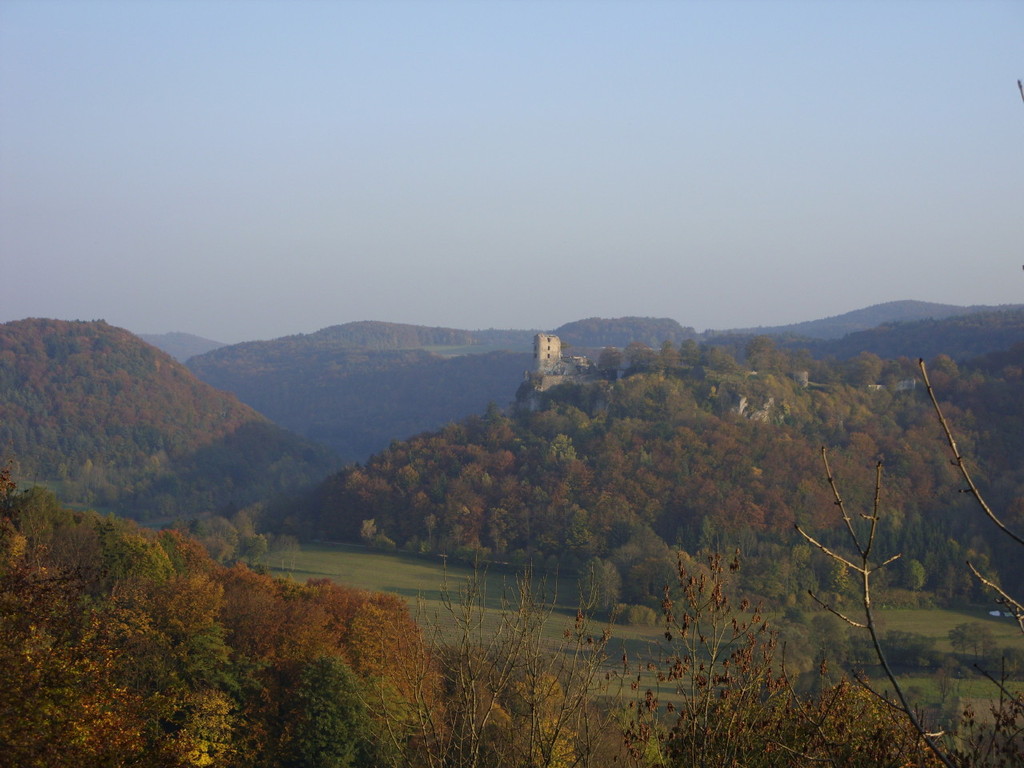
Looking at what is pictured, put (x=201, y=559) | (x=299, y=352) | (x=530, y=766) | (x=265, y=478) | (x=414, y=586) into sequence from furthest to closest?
(x=299, y=352) → (x=265, y=478) → (x=414, y=586) → (x=201, y=559) → (x=530, y=766)

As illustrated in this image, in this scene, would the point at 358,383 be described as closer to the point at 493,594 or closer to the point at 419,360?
the point at 419,360

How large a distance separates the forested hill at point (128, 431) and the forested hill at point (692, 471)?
69.9 feet

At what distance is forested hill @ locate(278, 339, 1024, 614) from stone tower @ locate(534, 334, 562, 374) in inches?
80.1

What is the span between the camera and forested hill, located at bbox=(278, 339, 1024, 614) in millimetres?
48406

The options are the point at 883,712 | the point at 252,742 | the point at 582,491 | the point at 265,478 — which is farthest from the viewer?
the point at 265,478

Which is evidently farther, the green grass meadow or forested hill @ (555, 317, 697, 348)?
forested hill @ (555, 317, 697, 348)

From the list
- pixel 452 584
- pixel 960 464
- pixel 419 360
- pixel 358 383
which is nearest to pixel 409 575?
pixel 452 584

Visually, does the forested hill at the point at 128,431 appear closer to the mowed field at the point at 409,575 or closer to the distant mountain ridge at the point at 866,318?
the mowed field at the point at 409,575

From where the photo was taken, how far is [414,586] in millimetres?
42750

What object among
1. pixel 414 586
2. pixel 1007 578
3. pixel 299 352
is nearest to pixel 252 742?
pixel 414 586

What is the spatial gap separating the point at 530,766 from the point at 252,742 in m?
13.8

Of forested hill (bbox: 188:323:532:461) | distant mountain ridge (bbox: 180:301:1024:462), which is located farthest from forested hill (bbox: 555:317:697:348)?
forested hill (bbox: 188:323:532:461)

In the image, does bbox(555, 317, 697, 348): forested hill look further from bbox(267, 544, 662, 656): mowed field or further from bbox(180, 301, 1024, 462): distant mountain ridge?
bbox(267, 544, 662, 656): mowed field

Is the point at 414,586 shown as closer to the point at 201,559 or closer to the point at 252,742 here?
the point at 201,559
